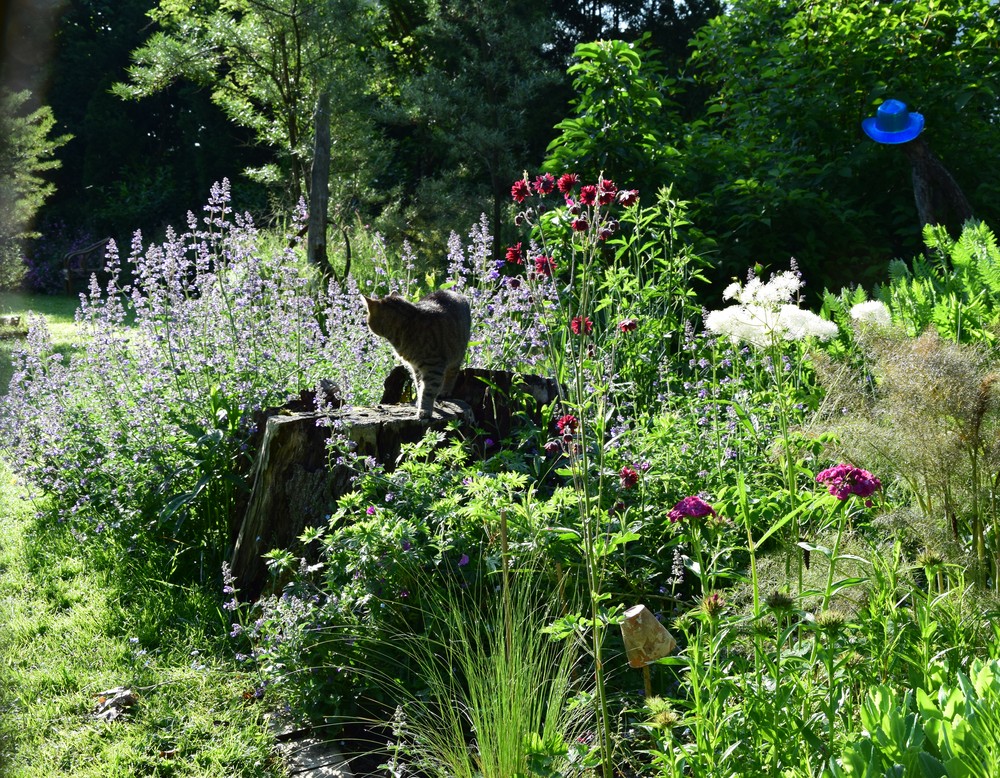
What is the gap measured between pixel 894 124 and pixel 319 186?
5699 mm

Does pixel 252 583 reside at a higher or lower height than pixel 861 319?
lower

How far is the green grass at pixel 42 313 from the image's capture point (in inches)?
404

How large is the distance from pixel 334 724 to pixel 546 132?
49.1 ft

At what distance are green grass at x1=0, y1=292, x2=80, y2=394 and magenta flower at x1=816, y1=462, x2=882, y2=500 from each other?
26.3ft

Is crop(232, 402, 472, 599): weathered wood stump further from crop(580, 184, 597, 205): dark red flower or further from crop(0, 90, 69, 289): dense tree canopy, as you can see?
crop(0, 90, 69, 289): dense tree canopy

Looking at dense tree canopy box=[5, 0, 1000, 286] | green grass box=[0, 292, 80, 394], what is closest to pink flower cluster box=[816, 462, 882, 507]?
dense tree canopy box=[5, 0, 1000, 286]

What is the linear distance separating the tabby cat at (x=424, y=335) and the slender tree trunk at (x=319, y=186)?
547 cm

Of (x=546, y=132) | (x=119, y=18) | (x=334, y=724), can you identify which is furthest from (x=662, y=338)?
(x=119, y=18)

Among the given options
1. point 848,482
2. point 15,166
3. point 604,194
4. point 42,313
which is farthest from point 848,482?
point 42,313

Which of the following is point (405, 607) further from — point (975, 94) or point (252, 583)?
point (975, 94)

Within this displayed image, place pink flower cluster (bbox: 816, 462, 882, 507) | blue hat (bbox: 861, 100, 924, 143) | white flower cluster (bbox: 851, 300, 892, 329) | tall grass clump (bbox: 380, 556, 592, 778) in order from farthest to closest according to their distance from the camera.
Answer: blue hat (bbox: 861, 100, 924, 143) < white flower cluster (bbox: 851, 300, 892, 329) < tall grass clump (bbox: 380, 556, 592, 778) < pink flower cluster (bbox: 816, 462, 882, 507)

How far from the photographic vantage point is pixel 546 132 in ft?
54.5

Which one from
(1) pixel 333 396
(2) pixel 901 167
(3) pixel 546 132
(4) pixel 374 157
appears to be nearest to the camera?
(1) pixel 333 396

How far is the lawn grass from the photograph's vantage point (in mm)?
2951
